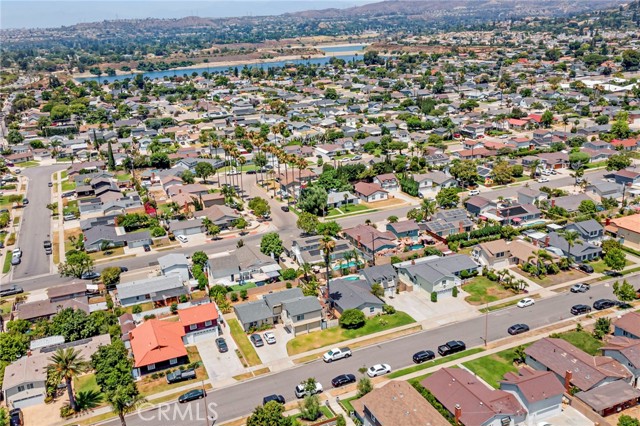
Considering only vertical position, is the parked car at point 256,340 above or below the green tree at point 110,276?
below

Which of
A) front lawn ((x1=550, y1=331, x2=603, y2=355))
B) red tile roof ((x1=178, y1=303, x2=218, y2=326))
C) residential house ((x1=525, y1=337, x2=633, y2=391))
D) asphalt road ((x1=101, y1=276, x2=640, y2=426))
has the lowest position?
asphalt road ((x1=101, y1=276, x2=640, y2=426))

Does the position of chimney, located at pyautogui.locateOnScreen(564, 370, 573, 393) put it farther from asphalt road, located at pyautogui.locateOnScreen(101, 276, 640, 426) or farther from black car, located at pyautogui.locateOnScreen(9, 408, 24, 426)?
black car, located at pyautogui.locateOnScreen(9, 408, 24, 426)

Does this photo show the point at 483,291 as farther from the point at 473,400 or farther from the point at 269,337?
the point at 269,337

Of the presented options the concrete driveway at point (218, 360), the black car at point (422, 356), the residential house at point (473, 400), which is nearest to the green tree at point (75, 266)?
the concrete driveway at point (218, 360)

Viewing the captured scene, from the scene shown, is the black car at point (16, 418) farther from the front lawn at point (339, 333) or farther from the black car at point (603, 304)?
the black car at point (603, 304)

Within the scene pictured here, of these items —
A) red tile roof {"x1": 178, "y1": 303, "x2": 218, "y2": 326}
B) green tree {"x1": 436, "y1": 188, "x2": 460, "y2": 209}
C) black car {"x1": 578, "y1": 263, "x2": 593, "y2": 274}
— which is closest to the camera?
red tile roof {"x1": 178, "y1": 303, "x2": 218, "y2": 326}

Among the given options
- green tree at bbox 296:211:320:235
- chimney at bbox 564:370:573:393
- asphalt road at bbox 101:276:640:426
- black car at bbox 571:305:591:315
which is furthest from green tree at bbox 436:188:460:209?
chimney at bbox 564:370:573:393
